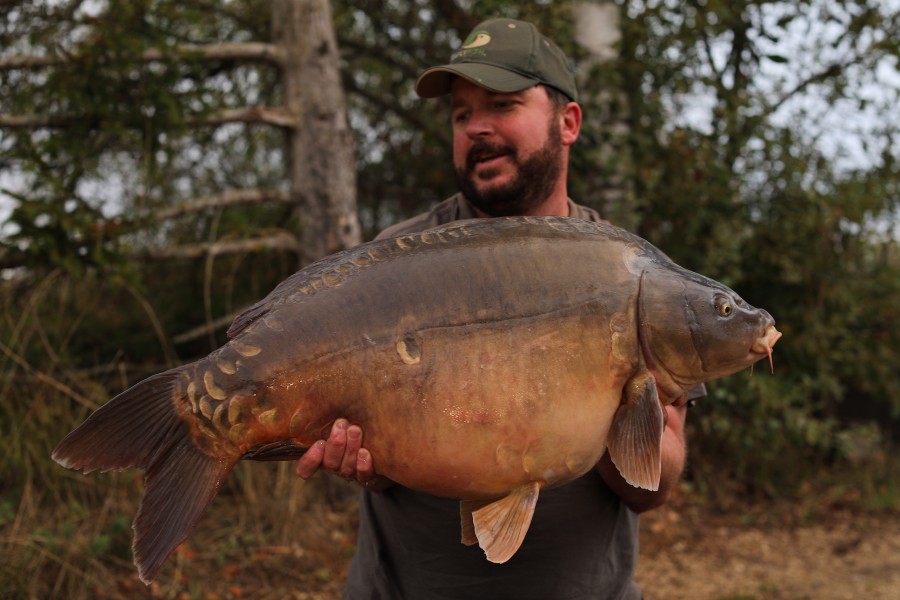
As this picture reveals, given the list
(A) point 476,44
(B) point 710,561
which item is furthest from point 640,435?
(B) point 710,561

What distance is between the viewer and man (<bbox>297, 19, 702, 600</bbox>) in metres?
2.05

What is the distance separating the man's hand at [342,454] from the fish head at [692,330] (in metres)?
0.58

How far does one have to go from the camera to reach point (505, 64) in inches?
87.1

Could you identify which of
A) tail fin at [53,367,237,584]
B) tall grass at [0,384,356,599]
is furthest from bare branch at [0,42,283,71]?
tail fin at [53,367,237,584]

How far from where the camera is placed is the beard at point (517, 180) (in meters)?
2.23

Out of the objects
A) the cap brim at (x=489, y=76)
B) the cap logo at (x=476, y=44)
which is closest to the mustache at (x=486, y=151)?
the cap brim at (x=489, y=76)

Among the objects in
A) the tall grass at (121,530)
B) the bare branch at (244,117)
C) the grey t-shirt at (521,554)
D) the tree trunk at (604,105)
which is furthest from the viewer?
the tree trunk at (604,105)

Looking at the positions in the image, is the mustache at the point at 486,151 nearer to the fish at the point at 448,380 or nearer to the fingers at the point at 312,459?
the fish at the point at 448,380

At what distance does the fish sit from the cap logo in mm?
844

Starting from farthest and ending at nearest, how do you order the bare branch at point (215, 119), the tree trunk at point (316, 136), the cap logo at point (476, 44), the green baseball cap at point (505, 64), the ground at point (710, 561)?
the tree trunk at point (316, 136) < the bare branch at point (215, 119) < the ground at point (710, 561) < the cap logo at point (476, 44) < the green baseball cap at point (505, 64)

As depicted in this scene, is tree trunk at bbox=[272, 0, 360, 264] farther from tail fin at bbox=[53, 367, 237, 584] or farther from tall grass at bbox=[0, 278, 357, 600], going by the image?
tail fin at bbox=[53, 367, 237, 584]

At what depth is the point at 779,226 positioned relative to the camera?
548 centimetres

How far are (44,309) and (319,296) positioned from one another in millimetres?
3267

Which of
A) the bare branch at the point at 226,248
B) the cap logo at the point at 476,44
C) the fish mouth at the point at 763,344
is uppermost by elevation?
the cap logo at the point at 476,44
